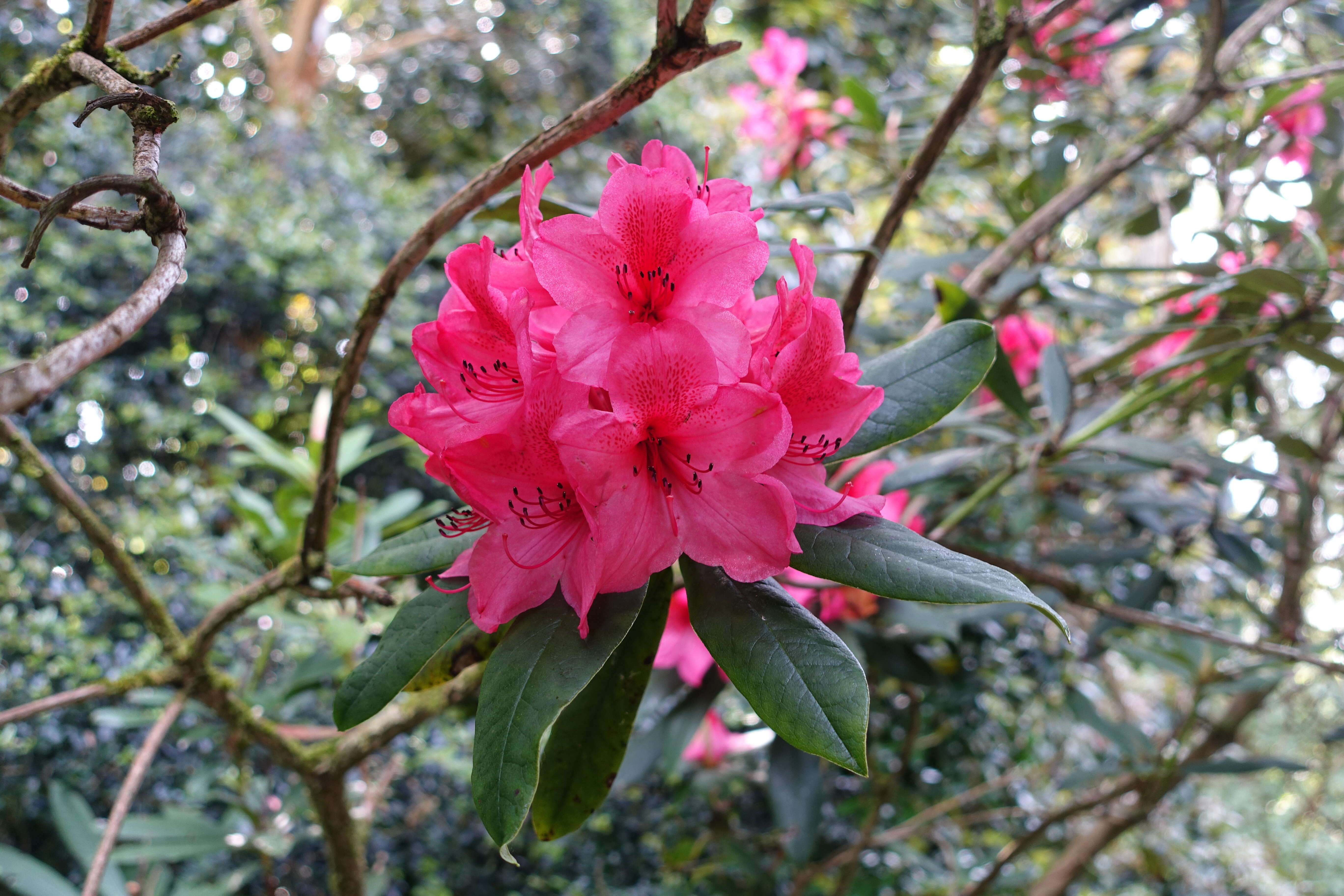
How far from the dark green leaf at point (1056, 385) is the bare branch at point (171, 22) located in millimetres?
897

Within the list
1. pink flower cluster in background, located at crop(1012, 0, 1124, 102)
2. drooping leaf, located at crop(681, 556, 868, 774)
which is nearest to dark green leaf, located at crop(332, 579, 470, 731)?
drooping leaf, located at crop(681, 556, 868, 774)

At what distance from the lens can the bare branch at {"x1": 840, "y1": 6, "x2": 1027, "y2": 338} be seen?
0.74 meters

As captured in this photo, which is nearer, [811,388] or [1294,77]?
[811,388]

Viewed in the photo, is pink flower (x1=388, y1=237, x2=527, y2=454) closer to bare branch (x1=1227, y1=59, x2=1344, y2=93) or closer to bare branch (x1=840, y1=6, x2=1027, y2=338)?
bare branch (x1=840, y1=6, x2=1027, y2=338)

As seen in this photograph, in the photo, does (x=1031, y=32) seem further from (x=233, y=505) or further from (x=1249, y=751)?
(x=1249, y=751)

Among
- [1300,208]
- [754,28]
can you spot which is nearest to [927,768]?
[1300,208]

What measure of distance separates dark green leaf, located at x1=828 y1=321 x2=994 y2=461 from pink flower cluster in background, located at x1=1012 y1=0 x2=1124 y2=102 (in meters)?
1.32

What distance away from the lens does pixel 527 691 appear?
427 millimetres

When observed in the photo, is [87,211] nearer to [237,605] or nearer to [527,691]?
[527,691]

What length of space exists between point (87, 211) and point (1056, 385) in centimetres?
97

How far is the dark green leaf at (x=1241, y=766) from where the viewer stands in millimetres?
1371

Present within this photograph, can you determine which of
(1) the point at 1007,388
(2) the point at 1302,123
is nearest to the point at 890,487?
(1) the point at 1007,388

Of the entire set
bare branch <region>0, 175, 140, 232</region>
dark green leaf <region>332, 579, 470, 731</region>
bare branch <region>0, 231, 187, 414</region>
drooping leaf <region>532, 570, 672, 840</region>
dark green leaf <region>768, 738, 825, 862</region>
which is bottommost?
dark green leaf <region>768, 738, 825, 862</region>

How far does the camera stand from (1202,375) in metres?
0.83
